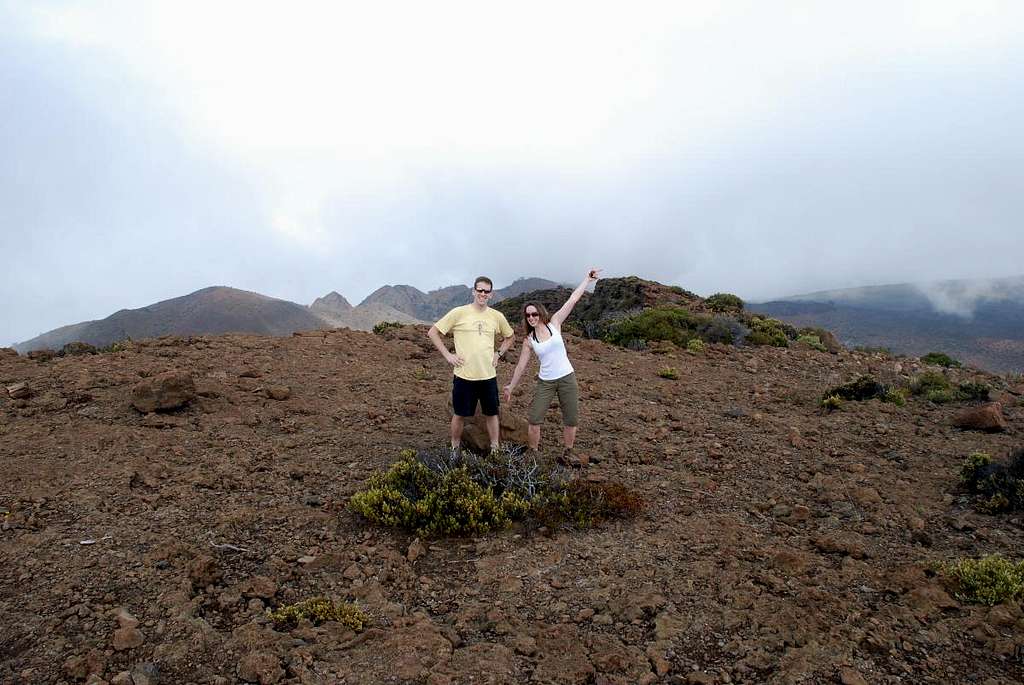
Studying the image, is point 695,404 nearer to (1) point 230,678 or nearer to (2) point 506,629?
(2) point 506,629

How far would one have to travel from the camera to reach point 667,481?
582cm

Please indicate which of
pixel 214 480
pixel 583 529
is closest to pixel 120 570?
pixel 214 480

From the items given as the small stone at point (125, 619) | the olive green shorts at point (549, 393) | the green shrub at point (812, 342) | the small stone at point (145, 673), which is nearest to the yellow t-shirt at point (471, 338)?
the olive green shorts at point (549, 393)

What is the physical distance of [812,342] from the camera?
588 inches

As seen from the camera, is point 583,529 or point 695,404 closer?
point 583,529

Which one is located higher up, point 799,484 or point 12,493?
point 12,493

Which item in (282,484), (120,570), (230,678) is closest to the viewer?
(230,678)

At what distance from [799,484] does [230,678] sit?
5.20 m

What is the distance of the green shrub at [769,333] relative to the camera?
47.7ft

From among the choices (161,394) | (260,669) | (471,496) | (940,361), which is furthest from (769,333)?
(260,669)

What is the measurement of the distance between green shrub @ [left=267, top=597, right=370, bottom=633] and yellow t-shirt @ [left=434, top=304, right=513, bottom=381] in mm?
2317

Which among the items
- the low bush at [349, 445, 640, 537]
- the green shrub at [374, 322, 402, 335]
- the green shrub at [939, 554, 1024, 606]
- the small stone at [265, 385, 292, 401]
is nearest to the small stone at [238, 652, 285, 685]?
the low bush at [349, 445, 640, 537]

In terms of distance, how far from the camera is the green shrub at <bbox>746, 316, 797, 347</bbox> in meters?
14.5

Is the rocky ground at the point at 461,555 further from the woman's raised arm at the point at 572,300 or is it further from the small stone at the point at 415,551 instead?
the woman's raised arm at the point at 572,300
